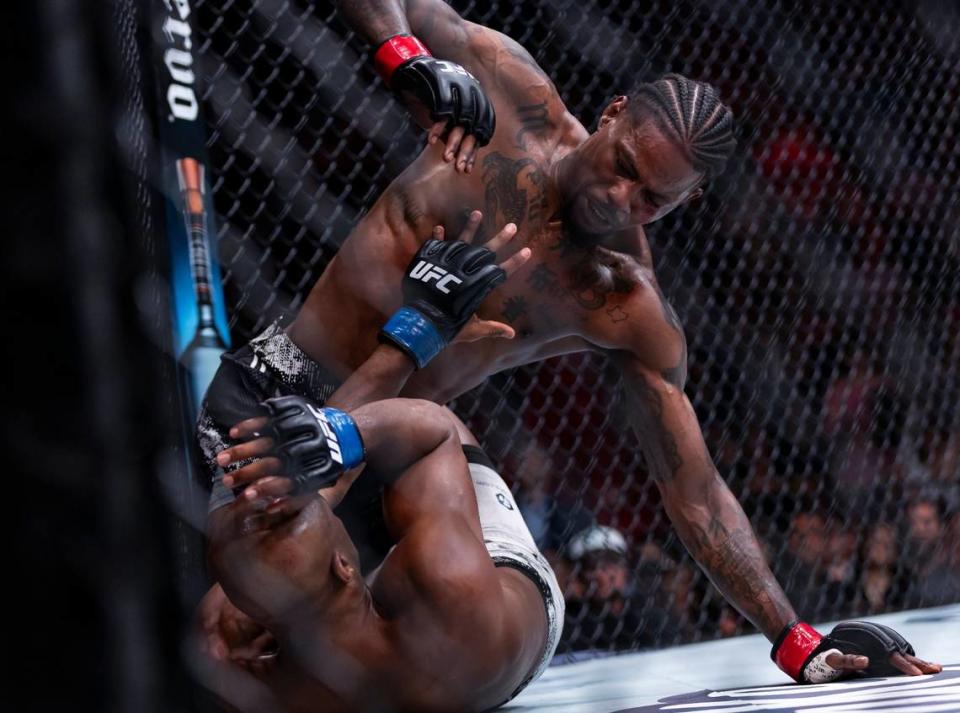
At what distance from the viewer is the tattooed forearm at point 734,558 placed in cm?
153

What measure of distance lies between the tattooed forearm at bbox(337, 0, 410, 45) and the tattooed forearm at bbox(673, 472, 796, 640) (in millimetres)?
744

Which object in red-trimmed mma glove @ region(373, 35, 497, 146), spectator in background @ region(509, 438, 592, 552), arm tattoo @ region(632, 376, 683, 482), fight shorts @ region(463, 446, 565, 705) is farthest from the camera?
spectator in background @ region(509, 438, 592, 552)

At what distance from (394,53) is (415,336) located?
34 cm

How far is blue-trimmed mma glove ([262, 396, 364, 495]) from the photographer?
40.4 inches

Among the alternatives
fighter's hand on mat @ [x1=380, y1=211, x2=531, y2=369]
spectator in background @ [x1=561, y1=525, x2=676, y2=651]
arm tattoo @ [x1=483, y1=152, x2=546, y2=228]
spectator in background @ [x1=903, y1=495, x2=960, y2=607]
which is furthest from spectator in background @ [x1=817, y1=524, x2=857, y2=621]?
fighter's hand on mat @ [x1=380, y1=211, x2=531, y2=369]

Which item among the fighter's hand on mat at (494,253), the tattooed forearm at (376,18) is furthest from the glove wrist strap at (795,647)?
the tattooed forearm at (376,18)

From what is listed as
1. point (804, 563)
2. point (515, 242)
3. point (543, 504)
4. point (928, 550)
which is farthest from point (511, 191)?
point (928, 550)

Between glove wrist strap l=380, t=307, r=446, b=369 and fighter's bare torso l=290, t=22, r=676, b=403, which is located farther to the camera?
fighter's bare torso l=290, t=22, r=676, b=403

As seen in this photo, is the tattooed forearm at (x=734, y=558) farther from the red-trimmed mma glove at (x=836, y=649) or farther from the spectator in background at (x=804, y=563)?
the spectator in background at (x=804, y=563)

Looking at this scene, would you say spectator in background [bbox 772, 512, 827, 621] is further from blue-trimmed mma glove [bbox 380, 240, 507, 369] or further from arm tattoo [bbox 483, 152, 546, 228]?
blue-trimmed mma glove [bbox 380, 240, 507, 369]

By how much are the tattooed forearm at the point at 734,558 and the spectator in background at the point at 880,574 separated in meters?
1.40

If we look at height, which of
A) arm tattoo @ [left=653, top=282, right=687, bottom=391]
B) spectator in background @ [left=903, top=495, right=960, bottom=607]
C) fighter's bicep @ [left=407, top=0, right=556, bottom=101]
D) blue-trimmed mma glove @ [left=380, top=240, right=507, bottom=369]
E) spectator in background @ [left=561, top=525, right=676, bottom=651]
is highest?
fighter's bicep @ [left=407, top=0, right=556, bottom=101]

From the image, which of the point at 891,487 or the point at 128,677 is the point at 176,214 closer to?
the point at 128,677

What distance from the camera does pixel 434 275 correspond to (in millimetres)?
1342
